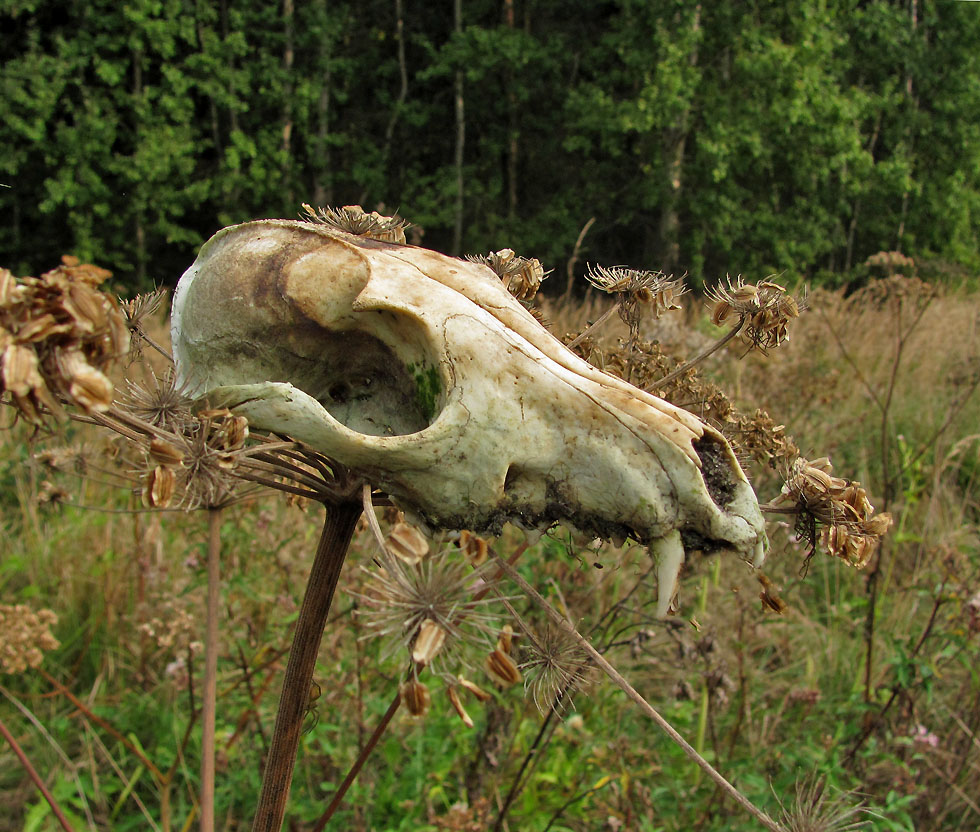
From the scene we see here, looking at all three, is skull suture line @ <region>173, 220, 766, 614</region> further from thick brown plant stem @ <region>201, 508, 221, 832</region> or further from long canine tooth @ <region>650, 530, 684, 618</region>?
→ thick brown plant stem @ <region>201, 508, 221, 832</region>

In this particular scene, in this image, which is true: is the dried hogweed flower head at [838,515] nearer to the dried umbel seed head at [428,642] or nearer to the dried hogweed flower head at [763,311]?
the dried hogweed flower head at [763,311]

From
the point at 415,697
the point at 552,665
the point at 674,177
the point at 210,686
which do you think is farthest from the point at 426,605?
the point at 674,177

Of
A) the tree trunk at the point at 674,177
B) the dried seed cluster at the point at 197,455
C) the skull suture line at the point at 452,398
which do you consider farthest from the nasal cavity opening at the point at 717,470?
the tree trunk at the point at 674,177

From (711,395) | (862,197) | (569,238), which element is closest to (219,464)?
(711,395)

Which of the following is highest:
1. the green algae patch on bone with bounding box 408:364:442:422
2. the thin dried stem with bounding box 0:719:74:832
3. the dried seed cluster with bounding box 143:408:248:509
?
the green algae patch on bone with bounding box 408:364:442:422

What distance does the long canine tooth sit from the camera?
969 millimetres

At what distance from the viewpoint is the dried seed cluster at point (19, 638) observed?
2.35m

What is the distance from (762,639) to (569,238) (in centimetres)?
1700

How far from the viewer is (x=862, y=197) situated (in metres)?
23.1

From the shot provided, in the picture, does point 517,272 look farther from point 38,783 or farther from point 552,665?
point 38,783

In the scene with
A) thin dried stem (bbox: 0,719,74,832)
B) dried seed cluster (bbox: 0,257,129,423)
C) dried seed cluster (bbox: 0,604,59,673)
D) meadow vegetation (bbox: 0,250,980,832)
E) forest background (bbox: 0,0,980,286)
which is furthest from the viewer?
forest background (bbox: 0,0,980,286)

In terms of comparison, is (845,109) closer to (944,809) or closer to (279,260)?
(944,809)

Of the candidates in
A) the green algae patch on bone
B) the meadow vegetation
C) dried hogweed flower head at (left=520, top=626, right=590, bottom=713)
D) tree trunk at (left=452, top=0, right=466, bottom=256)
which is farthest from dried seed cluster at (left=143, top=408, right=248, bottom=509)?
tree trunk at (left=452, top=0, right=466, bottom=256)

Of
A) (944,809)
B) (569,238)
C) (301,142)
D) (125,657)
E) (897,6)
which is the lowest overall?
(569,238)
